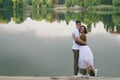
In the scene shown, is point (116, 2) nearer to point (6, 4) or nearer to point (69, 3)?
point (69, 3)

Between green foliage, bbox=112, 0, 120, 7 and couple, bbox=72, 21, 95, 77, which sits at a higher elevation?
couple, bbox=72, 21, 95, 77

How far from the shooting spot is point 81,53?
11.4 m

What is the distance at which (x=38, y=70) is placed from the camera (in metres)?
19.1

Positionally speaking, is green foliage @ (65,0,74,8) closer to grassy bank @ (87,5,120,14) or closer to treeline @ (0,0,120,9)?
treeline @ (0,0,120,9)

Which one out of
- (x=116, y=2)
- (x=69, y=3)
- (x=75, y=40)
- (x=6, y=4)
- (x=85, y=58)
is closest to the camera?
(x=75, y=40)

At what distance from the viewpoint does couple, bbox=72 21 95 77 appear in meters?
11.3

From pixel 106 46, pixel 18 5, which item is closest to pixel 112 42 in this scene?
pixel 106 46

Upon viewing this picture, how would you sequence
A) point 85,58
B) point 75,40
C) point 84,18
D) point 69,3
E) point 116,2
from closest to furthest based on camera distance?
point 75,40, point 85,58, point 84,18, point 116,2, point 69,3

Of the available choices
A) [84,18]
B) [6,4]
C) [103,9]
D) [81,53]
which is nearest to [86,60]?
[81,53]

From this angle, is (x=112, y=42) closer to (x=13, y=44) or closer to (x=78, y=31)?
(x=13, y=44)

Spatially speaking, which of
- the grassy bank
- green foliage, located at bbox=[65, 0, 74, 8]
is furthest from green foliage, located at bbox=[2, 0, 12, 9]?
the grassy bank

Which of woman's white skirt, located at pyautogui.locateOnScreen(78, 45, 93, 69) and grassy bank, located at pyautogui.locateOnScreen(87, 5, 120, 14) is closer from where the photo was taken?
woman's white skirt, located at pyautogui.locateOnScreen(78, 45, 93, 69)

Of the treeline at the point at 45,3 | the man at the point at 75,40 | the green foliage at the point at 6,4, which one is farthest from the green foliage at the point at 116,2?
the man at the point at 75,40

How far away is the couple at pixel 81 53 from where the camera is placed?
11266mm
